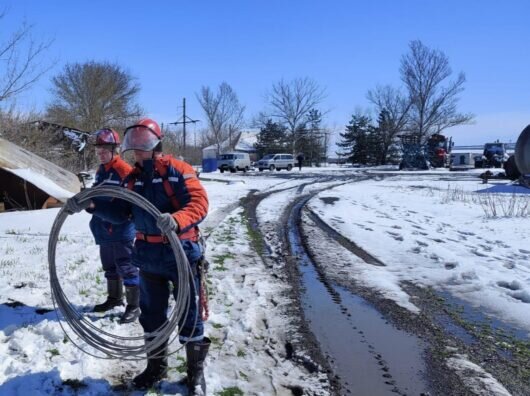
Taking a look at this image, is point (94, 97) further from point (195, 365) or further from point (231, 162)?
point (195, 365)

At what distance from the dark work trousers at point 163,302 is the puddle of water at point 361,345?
122cm

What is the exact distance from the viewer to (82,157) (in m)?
A: 21.6

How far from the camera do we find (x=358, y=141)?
64.1 metres

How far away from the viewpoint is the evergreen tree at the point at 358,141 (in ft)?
208

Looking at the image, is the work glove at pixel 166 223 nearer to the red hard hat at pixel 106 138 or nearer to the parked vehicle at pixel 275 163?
the red hard hat at pixel 106 138

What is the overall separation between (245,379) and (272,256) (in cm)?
440

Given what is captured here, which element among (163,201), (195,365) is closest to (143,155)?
(163,201)

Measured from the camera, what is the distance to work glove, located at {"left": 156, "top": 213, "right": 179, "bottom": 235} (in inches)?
116

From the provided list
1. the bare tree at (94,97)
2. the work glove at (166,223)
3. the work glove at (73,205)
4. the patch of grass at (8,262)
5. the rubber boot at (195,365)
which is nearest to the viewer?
the work glove at (166,223)

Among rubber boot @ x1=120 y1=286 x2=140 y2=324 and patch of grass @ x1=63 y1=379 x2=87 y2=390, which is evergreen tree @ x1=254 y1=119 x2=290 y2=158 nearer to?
rubber boot @ x1=120 y1=286 x2=140 y2=324

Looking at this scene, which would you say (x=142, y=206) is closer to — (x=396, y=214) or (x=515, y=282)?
(x=515, y=282)

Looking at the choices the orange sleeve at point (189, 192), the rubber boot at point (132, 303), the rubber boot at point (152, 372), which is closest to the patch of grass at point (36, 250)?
the rubber boot at point (132, 303)

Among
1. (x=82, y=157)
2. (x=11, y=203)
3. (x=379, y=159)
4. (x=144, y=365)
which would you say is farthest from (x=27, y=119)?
(x=379, y=159)

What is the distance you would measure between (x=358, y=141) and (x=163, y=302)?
62.6m
